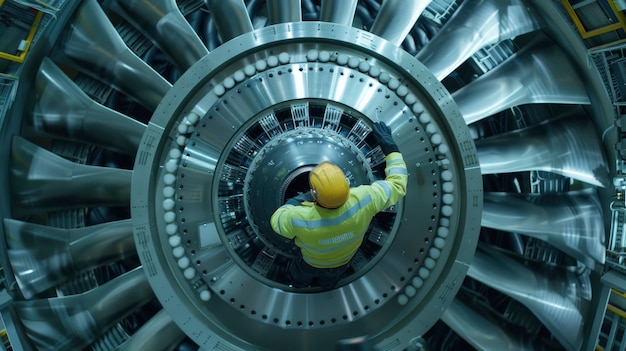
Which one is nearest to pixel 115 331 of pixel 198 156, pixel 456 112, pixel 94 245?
pixel 94 245

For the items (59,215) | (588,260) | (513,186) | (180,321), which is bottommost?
(588,260)

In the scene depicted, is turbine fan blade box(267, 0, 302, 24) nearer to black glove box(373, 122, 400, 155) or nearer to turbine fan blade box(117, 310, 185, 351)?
black glove box(373, 122, 400, 155)

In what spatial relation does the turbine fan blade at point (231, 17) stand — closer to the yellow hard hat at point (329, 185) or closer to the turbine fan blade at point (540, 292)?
the yellow hard hat at point (329, 185)

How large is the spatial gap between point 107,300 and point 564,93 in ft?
11.2

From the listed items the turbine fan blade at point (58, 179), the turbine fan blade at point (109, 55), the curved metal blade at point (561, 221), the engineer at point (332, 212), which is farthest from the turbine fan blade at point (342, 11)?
the turbine fan blade at point (58, 179)

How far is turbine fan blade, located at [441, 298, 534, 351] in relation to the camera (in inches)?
126

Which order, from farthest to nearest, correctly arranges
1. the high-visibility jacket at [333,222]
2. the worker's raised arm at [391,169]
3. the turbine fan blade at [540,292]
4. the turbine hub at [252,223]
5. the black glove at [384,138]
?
the turbine fan blade at [540,292], the turbine hub at [252,223], the black glove at [384,138], the worker's raised arm at [391,169], the high-visibility jacket at [333,222]

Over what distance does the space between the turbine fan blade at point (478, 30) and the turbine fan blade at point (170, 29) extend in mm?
1589

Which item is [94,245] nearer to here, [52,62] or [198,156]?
[198,156]

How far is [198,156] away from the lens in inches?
117

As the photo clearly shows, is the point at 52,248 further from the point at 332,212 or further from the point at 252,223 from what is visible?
the point at 332,212

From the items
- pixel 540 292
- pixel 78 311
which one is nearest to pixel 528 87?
pixel 540 292

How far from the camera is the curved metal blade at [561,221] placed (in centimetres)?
329

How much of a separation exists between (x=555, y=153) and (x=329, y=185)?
1925 mm
